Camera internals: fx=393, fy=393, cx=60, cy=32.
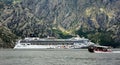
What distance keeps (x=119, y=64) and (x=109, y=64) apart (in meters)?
3.69

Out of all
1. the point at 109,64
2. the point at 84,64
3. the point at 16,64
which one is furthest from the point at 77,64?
the point at 16,64

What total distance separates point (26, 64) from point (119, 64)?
3482 cm

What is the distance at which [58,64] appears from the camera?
150 metres

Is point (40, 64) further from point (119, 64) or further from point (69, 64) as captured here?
point (119, 64)

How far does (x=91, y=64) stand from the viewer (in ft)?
493

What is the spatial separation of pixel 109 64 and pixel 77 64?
12302mm

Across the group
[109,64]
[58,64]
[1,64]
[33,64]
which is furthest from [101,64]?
[1,64]

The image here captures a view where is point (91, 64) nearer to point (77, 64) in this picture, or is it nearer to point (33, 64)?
point (77, 64)

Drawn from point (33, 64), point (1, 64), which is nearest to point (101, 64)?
point (33, 64)

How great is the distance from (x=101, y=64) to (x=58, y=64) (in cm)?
1635

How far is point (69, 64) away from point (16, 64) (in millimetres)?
20004

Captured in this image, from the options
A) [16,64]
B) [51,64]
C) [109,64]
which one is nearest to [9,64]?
[16,64]

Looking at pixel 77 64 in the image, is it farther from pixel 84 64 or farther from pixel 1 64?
pixel 1 64

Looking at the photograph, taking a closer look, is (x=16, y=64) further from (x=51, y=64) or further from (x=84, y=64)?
(x=84, y=64)
